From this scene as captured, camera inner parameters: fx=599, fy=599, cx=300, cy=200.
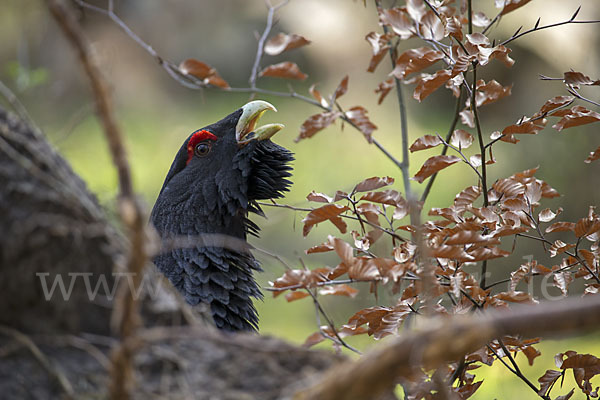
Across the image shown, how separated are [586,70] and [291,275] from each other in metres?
6.01

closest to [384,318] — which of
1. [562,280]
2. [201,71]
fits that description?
[562,280]

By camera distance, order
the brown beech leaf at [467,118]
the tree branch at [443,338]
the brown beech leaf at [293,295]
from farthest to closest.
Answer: the brown beech leaf at [467,118], the brown beech leaf at [293,295], the tree branch at [443,338]

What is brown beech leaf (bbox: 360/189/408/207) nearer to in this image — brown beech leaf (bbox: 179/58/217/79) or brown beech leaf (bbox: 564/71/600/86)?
brown beech leaf (bbox: 564/71/600/86)

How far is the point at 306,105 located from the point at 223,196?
7355 millimetres

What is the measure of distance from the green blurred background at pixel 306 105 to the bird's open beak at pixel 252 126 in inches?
78.5

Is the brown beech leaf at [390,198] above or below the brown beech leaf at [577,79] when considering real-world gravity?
below

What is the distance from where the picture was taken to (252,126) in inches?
126

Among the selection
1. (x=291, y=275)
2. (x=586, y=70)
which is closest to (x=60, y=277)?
(x=291, y=275)

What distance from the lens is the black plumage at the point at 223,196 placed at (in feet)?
9.42

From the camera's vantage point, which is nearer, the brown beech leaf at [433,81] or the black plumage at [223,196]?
the brown beech leaf at [433,81]

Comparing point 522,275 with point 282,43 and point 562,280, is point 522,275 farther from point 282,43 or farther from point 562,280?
point 282,43

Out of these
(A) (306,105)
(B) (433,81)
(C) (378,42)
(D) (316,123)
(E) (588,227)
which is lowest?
(E) (588,227)

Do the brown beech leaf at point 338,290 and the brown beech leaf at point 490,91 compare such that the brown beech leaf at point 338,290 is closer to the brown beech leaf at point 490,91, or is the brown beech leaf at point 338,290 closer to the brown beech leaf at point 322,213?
the brown beech leaf at point 322,213

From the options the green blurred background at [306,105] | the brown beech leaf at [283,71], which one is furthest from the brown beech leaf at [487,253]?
the green blurred background at [306,105]
